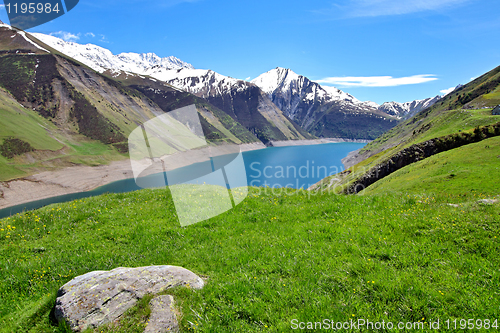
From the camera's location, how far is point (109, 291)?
5223 mm

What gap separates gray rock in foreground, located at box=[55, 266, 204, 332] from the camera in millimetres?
4719

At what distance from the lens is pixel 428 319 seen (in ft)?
14.0

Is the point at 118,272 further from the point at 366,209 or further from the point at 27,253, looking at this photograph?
the point at 366,209

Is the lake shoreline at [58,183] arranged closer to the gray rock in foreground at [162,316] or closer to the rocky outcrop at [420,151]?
the gray rock in foreground at [162,316]

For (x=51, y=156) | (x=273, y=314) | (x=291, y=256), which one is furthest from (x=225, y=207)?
(x=51, y=156)

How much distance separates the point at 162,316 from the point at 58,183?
118 metres

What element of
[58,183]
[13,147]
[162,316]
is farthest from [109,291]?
[13,147]

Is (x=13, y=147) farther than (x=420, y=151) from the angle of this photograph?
Yes

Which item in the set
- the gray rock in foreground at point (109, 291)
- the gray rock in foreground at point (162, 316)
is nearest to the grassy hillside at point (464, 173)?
the gray rock in foreground at point (109, 291)

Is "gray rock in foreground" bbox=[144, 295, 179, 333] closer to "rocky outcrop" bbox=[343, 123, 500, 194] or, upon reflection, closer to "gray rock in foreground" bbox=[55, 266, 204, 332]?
"gray rock in foreground" bbox=[55, 266, 204, 332]

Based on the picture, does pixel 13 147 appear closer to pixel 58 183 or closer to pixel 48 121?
pixel 58 183

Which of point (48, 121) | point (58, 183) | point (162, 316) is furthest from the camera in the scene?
point (48, 121)

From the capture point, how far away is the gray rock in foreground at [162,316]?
449 centimetres

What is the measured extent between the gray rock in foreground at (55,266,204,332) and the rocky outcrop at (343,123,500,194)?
36644mm
